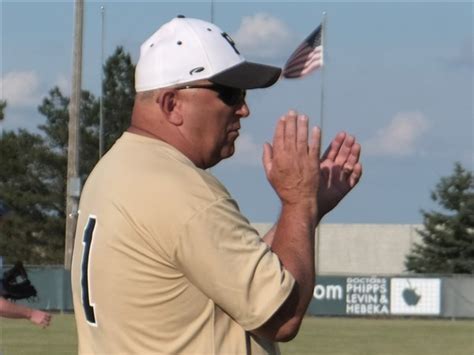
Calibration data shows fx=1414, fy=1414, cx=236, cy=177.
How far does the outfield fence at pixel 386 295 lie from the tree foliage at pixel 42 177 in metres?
31.2

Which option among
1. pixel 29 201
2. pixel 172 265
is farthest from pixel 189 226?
pixel 29 201

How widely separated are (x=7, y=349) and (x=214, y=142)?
65.7 feet

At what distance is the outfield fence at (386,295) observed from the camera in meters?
38.1

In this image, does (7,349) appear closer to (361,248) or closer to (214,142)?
(214,142)

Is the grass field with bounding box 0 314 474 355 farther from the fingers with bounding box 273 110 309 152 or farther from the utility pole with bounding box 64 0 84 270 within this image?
the fingers with bounding box 273 110 309 152

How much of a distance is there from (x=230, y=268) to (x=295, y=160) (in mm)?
441

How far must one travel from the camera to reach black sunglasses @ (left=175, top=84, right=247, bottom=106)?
4027 mm

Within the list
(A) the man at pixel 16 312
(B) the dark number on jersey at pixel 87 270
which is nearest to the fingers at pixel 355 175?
(B) the dark number on jersey at pixel 87 270

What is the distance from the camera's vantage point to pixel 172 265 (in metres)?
3.84

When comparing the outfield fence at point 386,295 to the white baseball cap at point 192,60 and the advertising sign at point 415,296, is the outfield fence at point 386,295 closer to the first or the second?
the advertising sign at point 415,296

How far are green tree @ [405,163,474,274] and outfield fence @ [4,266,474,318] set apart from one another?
2032 cm

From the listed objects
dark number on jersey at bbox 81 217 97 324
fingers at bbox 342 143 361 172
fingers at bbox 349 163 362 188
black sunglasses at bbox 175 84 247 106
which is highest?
black sunglasses at bbox 175 84 247 106

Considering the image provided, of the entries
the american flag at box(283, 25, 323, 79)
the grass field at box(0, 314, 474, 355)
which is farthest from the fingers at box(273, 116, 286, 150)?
the american flag at box(283, 25, 323, 79)

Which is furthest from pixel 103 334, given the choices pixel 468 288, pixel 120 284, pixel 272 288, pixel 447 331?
pixel 468 288
